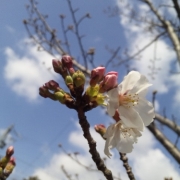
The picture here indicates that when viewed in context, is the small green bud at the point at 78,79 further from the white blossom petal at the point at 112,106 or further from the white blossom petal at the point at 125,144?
the white blossom petal at the point at 125,144

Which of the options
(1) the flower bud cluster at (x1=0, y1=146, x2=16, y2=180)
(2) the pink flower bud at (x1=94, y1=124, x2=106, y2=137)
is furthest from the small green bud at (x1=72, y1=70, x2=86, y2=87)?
(1) the flower bud cluster at (x1=0, y1=146, x2=16, y2=180)

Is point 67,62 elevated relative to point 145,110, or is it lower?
elevated

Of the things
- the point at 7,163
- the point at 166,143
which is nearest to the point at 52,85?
the point at 7,163

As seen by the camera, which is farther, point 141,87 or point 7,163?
point 7,163

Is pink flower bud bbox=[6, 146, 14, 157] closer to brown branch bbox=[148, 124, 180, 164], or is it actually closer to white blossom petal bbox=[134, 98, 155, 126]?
white blossom petal bbox=[134, 98, 155, 126]

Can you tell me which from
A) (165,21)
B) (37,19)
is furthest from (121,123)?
(165,21)

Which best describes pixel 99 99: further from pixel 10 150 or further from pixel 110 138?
pixel 10 150

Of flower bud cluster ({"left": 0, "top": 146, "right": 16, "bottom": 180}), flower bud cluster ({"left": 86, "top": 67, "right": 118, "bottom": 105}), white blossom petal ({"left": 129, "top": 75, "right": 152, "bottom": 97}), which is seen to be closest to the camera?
flower bud cluster ({"left": 86, "top": 67, "right": 118, "bottom": 105})
